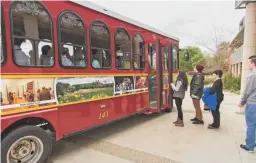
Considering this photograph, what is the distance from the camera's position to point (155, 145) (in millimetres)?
4742

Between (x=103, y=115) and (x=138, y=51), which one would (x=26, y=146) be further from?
(x=138, y=51)

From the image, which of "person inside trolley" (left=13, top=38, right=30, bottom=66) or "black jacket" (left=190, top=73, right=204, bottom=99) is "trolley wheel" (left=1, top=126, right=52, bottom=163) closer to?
"person inside trolley" (left=13, top=38, right=30, bottom=66)

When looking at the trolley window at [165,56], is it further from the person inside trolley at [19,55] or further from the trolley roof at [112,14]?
the person inside trolley at [19,55]

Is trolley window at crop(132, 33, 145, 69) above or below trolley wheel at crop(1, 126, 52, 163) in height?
above

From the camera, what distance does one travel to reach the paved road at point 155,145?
407 centimetres

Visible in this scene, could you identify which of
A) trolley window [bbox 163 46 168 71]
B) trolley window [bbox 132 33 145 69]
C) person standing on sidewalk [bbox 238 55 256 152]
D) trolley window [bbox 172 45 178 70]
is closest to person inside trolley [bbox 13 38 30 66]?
trolley window [bbox 132 33 145 69]

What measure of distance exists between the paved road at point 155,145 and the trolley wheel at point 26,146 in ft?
1.56

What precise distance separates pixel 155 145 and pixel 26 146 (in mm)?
2610

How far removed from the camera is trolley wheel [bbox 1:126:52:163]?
315 cm

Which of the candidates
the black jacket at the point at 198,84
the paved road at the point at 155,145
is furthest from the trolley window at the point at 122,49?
the black jacket at the point at 198,84

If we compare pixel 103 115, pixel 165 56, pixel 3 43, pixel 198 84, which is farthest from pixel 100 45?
pixel 165 56

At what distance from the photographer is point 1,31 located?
119 inches

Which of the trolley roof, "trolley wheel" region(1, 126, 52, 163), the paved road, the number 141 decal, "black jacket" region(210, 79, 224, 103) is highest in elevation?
the trolley roof

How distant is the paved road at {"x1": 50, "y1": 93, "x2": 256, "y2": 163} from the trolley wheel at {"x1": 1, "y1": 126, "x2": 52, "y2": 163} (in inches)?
18.8
